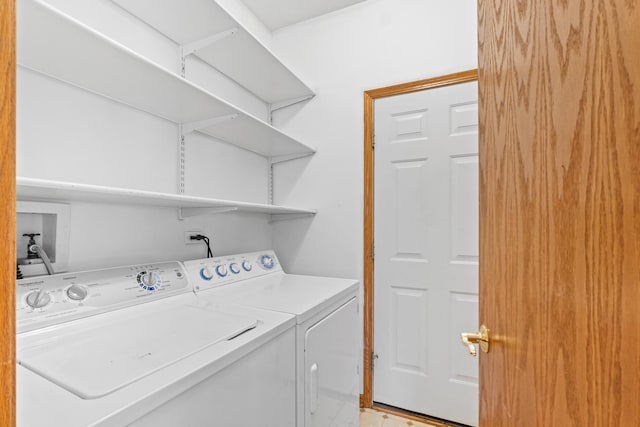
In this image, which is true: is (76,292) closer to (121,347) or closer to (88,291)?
(88,291)

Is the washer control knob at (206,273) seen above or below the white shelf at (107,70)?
below

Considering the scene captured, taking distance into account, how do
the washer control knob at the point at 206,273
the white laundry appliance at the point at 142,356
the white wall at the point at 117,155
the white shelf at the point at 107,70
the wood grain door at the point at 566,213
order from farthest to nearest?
the washer control knob at the point at 206,273 < the white wall at the point at 117,155 < the white shelf at the point at 107,70 < the white laundry appliance at the point at 142,356 < the wood grain door at the point at 566,213

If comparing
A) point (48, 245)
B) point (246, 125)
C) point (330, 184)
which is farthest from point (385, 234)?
point (48, 245)

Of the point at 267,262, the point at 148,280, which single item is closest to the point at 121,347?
the point at 148,280

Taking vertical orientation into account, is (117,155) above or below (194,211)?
above

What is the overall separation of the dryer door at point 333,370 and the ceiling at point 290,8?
2.08 metres

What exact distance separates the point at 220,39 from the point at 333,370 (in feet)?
5.88

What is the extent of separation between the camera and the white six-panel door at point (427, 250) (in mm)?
1796

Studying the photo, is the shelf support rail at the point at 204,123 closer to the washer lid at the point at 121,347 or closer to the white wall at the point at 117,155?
the white wall at the point at 117,155

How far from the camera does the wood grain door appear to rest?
12.4 inches

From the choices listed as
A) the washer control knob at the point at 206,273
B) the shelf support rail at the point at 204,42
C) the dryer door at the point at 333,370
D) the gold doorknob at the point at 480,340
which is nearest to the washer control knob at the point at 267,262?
the washer control knob at the point at 206,273

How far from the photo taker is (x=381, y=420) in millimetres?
1885

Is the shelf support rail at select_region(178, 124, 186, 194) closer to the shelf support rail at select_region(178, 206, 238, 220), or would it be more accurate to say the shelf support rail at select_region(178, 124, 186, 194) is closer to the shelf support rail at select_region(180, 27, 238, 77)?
the shelf support rail at select_region(178, 206, 238, 220)

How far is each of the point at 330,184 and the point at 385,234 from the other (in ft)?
1.79
